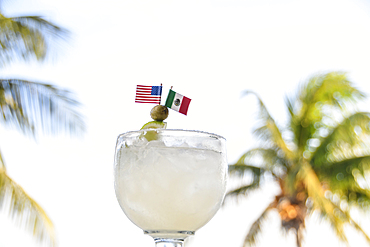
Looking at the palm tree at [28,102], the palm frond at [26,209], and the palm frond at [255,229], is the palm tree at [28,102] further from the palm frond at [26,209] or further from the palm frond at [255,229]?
the palm frond at [255,229]

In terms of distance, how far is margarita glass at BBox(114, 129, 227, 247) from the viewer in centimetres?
85

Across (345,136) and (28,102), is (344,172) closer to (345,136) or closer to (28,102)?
(345,136)

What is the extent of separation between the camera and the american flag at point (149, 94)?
1.18 metres

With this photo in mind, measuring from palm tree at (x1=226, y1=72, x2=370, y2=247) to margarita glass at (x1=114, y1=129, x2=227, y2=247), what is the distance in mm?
8511

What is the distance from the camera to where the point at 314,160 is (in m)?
9.84

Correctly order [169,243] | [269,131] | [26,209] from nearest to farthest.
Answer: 1. [169,243]
2. [26,209]
3. [269,131]

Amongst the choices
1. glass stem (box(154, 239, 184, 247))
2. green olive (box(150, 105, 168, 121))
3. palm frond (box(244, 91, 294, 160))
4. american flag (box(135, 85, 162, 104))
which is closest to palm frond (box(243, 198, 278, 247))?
palm frond (box(244, 91, 294, 160))

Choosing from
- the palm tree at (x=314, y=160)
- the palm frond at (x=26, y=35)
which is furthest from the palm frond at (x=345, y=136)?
the palm frond at (x=26, y=35)

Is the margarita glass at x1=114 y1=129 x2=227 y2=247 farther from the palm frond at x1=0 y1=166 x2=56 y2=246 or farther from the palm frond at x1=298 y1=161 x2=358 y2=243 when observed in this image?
the palm frond at x1=298 y1=161 x2=358 y2=243

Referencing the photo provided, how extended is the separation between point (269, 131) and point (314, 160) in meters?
1.21

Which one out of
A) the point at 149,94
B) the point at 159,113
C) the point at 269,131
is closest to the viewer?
the point at 159,113

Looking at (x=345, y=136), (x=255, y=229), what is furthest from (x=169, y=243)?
(x=255, y=229)

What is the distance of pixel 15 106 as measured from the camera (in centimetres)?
653

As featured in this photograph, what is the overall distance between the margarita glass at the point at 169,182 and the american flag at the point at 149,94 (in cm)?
27
